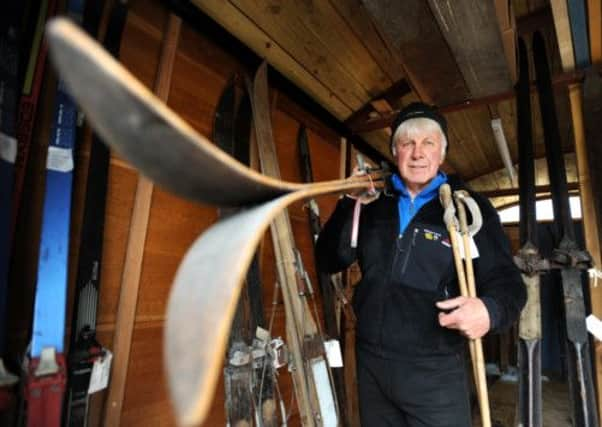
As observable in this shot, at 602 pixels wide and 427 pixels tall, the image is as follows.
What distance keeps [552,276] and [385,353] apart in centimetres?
410

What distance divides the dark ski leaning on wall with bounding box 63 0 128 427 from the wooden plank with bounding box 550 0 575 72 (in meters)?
1.68

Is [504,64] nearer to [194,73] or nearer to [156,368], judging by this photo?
[194,73]

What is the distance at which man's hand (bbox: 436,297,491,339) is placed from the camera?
3.39 ft

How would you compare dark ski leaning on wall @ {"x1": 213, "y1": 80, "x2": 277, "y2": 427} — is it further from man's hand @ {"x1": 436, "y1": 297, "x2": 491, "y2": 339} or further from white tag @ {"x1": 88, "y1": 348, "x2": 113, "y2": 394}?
man's hand @ {"x1": 436, "y1": 297, "x2": 491, "y2": 339}

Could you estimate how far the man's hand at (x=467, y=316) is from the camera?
1034mm

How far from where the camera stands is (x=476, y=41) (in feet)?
4.91

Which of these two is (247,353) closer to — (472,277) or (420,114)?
(472,277)

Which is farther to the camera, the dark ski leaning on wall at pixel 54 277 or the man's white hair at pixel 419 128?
the man's white hair at pixel 419 128

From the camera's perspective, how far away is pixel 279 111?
77.7 inches

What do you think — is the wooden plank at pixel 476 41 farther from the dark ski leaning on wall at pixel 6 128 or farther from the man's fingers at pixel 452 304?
the dark ski leaning on wall at pixel 6 128

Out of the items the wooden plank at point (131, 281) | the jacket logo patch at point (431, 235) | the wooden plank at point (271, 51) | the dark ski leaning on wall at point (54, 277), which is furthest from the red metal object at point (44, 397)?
the wooden plank at point (271, 51)

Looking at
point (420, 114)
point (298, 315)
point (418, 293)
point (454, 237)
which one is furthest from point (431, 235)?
point (298, 315)

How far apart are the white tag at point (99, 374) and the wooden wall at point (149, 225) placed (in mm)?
103

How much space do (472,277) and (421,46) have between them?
3.40 feet
